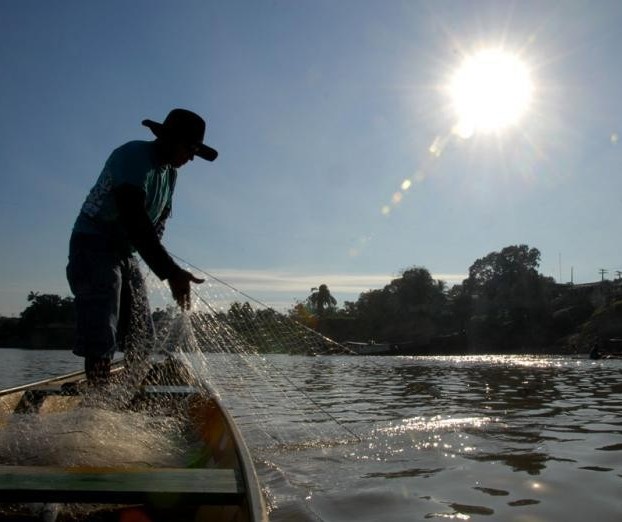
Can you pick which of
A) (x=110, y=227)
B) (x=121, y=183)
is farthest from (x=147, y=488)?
(x=110, y=227)

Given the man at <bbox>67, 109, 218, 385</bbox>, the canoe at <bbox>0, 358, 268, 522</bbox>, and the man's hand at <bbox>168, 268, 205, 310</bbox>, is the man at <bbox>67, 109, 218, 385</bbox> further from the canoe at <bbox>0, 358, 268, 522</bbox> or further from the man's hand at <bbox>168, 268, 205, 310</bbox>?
the canoe at <bbox>0, 358, 268, 522</bbox>

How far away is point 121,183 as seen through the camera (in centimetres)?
356

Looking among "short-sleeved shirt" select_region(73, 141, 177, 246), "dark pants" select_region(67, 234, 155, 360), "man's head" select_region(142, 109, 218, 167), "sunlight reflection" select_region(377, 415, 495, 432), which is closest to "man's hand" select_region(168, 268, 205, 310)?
"short-sleeved shirt" select_region(73, 141, 177, 246)

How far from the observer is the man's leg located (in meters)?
3.88

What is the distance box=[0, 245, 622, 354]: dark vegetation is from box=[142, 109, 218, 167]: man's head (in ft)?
225

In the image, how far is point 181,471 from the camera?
197cm

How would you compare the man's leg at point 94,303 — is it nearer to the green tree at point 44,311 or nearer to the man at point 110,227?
the man at point 110,227

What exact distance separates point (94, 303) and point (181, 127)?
1.36 m

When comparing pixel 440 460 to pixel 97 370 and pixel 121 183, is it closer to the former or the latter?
pixel 97 370

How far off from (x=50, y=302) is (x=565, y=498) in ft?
403

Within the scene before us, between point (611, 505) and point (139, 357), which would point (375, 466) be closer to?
point (611, 505)

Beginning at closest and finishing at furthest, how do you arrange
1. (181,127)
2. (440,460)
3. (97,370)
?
1. (181,127)
2. (97,370)
3. (440,460)

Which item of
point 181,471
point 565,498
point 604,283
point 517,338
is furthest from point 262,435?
point 604,283

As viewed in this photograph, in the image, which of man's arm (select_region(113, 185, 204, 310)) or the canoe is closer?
the canoe
